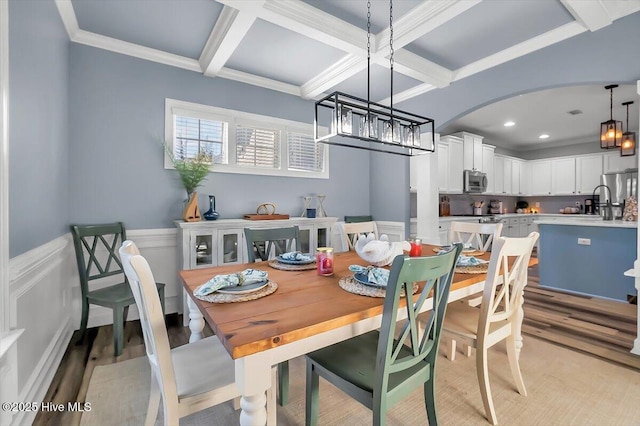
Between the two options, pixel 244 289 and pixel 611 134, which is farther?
pixel 611 134

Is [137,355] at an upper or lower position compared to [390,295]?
lower

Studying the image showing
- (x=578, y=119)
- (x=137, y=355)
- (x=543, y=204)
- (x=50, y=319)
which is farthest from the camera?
(x=543, y=204)

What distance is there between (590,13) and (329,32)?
203cm

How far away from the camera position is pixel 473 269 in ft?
6.00

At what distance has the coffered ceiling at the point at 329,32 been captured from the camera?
2318 mm

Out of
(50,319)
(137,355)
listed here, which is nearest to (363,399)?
(137,355)

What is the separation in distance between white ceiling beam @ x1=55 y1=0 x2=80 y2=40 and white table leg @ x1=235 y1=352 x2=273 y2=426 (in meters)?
2.95

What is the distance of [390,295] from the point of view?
42.5 inches

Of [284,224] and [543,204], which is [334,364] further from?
[543,204]

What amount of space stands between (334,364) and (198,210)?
233 centimetres

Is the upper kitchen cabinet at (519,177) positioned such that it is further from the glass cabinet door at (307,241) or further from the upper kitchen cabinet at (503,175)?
the glass cabinet door at (307,241)

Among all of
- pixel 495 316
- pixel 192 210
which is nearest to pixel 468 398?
pixel 495 316

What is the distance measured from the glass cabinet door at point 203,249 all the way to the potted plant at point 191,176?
21cm

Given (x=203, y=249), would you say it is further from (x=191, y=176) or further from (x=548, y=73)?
(x=548, y=73)
